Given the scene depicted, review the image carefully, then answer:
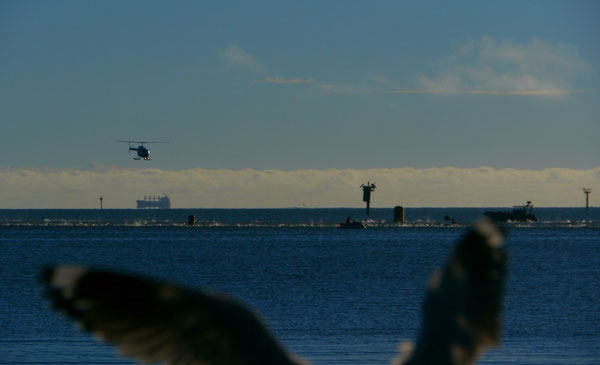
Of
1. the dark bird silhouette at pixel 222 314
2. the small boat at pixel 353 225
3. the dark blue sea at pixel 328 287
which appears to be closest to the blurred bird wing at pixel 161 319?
the dark bird silhouette at pixel 222 314

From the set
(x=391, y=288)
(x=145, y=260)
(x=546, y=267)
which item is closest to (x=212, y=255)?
(x=145, y=260)

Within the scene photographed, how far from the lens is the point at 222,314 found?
4266mm

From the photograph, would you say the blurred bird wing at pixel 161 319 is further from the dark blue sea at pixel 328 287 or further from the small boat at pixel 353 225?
the small boat at pixel 353 225

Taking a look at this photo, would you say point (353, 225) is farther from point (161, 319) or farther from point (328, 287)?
point (161, 319)

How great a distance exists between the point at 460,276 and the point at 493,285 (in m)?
0.13

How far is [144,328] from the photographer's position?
175 inches

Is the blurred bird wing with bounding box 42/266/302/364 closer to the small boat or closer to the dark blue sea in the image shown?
the dark blue sea

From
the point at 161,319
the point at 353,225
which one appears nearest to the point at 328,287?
the point at 161,319

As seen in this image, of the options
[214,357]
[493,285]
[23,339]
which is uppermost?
[493,285]

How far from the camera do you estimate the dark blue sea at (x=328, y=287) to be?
28.8 m

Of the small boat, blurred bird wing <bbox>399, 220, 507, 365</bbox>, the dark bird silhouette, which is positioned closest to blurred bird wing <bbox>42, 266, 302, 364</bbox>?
the dark bird silhouette

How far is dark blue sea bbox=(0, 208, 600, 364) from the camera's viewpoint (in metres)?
28.8

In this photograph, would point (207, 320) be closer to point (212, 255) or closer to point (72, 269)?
point (72, 269)

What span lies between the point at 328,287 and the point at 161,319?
5641 cm
